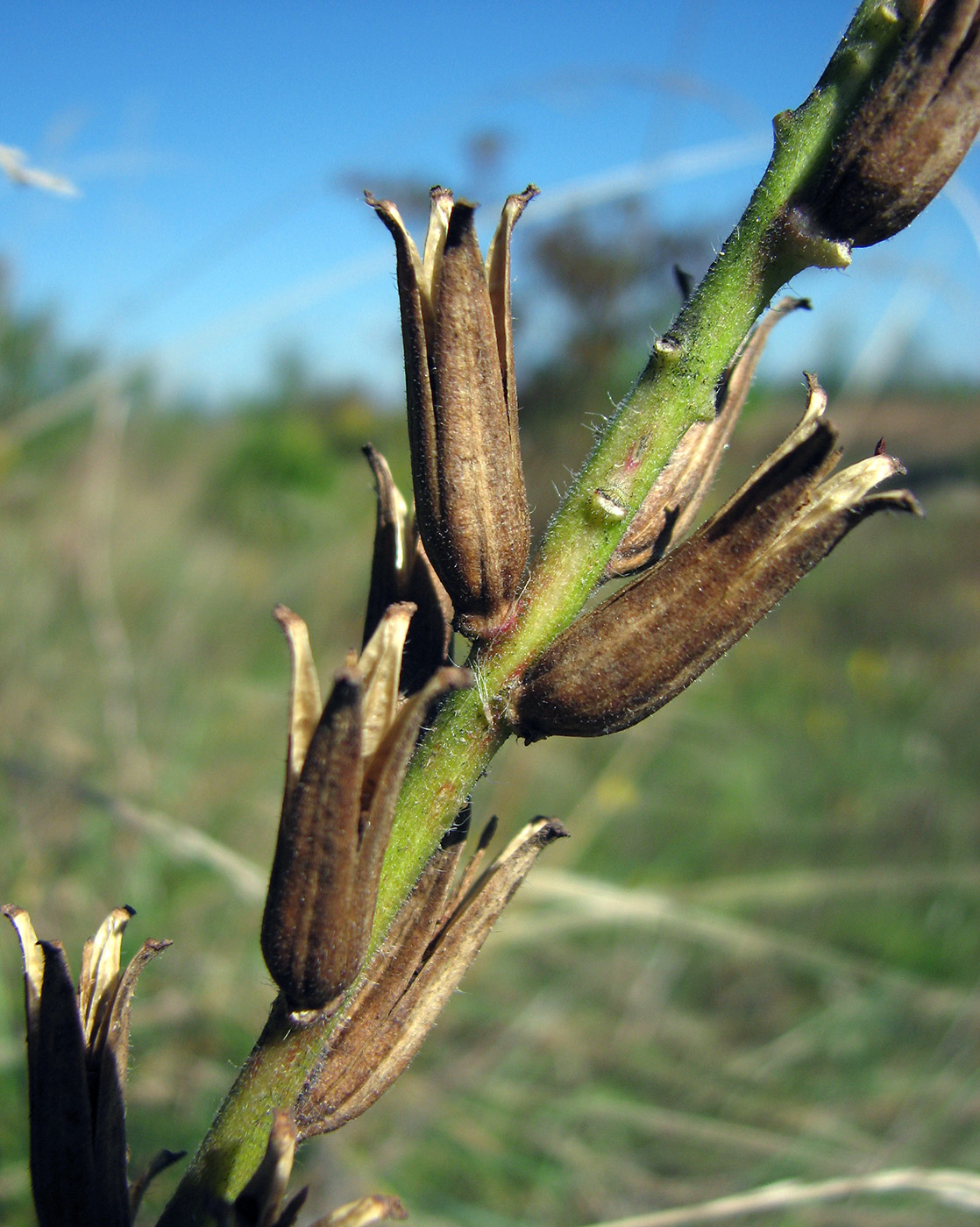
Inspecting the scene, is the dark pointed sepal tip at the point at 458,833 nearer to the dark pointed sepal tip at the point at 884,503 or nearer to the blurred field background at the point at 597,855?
the blurred field background at the point at 597,855

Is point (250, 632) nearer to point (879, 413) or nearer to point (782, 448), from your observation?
point (879, 413)

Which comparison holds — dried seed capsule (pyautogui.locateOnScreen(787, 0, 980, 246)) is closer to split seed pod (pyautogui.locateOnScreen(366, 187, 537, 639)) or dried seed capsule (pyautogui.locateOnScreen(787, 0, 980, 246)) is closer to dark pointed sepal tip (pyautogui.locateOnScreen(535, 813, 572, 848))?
split seed pod (pyautogui.locateOnScreen(366, 187, 537, 639))

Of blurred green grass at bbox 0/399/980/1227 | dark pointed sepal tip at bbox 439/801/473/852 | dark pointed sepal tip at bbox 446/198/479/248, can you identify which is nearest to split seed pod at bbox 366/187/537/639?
dark pointed sepal tip at bbox 446/198/479/248

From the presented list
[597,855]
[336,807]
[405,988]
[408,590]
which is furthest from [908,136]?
[597,855]

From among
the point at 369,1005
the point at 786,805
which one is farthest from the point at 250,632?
the point at 369,1005

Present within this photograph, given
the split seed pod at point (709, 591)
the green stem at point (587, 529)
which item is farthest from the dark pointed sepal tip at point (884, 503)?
the green stem at point (587, 529)

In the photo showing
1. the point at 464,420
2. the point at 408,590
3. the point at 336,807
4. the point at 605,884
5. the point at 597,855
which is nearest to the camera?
the point at 336,807

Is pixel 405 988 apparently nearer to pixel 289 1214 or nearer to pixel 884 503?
pixel 289 1214

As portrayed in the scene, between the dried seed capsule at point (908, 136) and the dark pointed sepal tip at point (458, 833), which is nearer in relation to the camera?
the dried seed capsule at point (908, 136)
